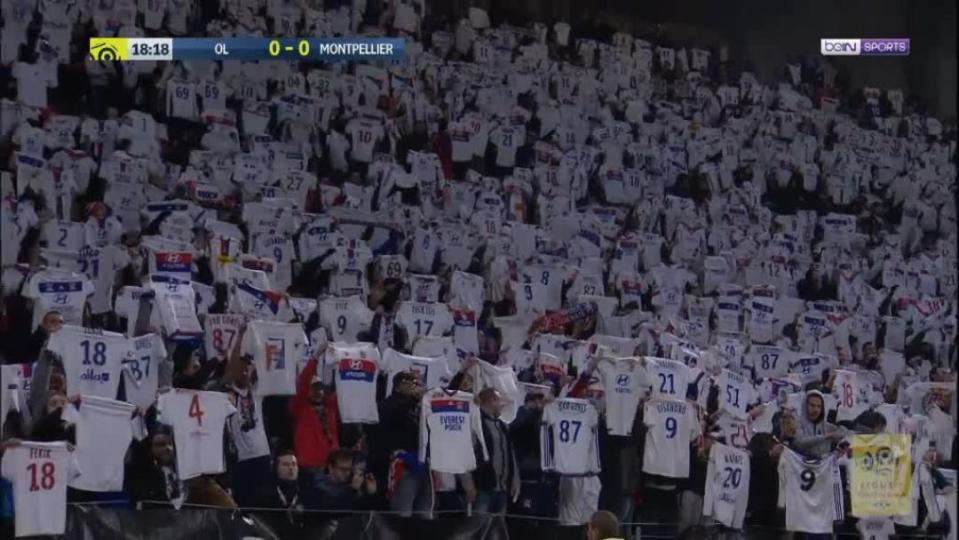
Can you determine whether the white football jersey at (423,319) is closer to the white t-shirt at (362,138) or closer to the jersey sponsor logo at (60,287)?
the jersey sponsor logo at (60,287)

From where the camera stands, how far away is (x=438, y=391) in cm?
1162

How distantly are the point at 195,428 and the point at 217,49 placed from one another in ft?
14.3

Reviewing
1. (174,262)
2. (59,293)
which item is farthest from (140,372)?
(174,262)

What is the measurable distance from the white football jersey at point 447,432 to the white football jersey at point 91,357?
6.06 ft

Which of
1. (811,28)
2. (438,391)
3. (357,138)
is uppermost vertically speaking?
(811,28)

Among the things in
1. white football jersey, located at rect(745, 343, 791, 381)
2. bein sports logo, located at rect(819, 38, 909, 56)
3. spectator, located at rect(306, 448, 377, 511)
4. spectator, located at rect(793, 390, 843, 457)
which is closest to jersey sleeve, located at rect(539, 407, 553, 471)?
spectator, located at rect(306, 448, 377, 511)

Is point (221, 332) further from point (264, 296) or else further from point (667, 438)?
point (667, 438)

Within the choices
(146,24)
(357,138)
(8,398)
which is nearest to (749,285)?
(357,138)

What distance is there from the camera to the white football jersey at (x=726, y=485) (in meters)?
12.5

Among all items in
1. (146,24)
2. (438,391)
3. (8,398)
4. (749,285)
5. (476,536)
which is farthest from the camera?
(749,285)

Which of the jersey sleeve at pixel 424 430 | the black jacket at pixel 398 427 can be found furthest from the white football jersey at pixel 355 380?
the jersey sleeve at pixel 424 430

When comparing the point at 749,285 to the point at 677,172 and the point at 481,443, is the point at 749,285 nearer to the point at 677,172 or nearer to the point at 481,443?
the point at 677,172

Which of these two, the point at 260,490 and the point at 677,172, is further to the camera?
Answer: the point at 677,172

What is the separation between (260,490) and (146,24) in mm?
6632
